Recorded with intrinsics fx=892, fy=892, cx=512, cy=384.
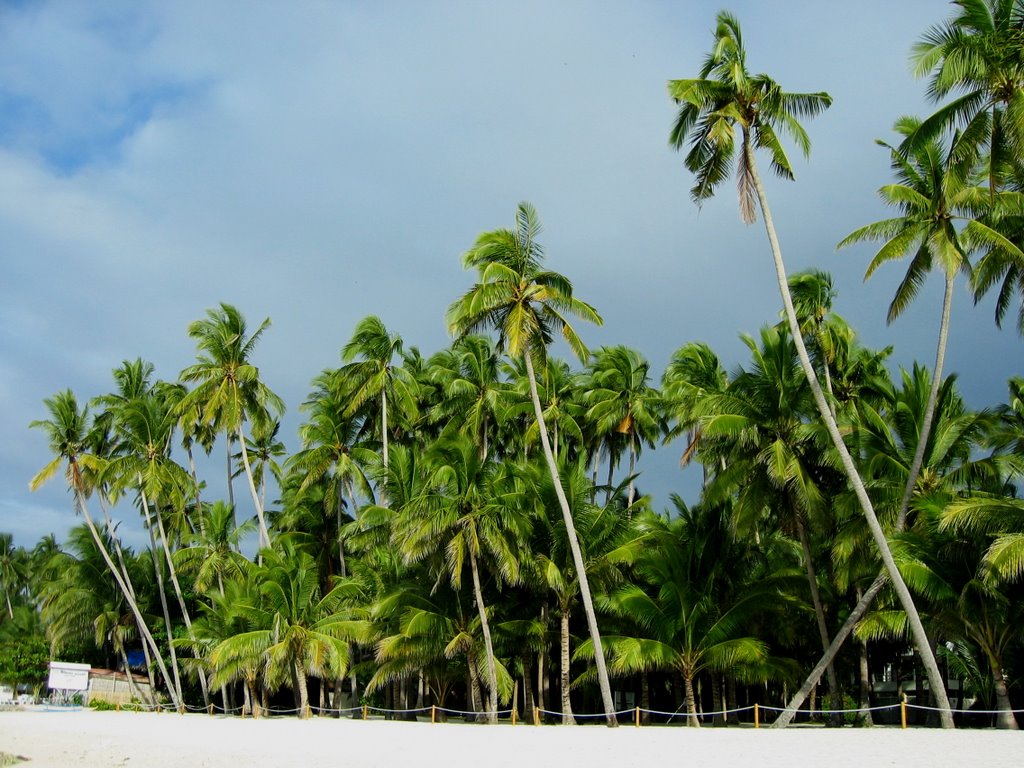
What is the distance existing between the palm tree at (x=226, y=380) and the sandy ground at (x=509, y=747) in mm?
13666

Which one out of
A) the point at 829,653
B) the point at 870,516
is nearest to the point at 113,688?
the point at 829,653

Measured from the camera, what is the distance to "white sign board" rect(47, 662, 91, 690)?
1580 inches

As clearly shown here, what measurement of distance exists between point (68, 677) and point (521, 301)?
3090 centimetres

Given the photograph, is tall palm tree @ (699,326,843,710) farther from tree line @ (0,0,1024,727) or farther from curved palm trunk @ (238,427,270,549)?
curved palm trunk @ (238,427,270,549)

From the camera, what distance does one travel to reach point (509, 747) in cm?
1711

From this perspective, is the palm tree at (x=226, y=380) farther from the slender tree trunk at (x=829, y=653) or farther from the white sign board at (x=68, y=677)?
the slender tree trunk at (x=829, y=653)

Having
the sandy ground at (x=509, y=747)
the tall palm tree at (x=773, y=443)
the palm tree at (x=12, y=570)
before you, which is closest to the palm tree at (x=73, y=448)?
the sandy ground at (x=509, y=747)

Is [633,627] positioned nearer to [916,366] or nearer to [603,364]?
[916,366]

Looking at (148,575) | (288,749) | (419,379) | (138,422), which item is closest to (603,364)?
(419,379)

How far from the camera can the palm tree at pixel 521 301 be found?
2295cm

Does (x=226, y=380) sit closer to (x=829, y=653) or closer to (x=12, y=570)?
(x=829, y=653)

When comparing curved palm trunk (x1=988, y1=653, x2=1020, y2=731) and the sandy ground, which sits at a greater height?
curved palm trunk (x1=988, y1=653, x2=1020, y2=731)

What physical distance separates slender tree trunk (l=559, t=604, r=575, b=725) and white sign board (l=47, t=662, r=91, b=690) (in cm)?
2670

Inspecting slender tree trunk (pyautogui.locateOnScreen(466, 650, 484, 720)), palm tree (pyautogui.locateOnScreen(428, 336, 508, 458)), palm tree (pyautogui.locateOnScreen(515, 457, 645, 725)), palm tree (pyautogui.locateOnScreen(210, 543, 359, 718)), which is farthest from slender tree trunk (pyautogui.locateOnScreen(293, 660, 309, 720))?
palm tree (pyautogui.locateOnScreen(428, 336, 508, 458))
